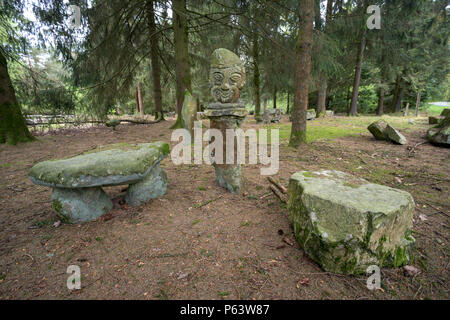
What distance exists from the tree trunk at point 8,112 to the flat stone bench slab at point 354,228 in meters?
8.53

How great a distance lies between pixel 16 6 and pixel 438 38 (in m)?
21.3

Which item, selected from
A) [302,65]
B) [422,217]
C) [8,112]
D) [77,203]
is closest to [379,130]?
[302,65]

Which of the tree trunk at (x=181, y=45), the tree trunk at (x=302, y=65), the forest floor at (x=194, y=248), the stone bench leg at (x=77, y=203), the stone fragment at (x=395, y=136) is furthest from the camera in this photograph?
the tree trunk at (x=181, y=45)

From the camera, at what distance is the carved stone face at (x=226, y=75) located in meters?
3.05

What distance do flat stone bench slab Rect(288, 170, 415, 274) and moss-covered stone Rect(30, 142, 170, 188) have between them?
2.02 metres

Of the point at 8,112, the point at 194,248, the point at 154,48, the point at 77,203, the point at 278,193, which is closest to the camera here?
the point at 194,248

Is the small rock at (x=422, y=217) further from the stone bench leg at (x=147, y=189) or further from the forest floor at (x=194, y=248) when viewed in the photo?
the stone bench leg at (x=147, y=189)

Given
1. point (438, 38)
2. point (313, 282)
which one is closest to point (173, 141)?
point (313, 282)

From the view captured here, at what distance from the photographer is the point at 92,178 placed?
7.89 feet

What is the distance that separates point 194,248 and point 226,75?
2401 mm

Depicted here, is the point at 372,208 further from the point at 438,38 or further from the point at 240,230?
the point at 438,38

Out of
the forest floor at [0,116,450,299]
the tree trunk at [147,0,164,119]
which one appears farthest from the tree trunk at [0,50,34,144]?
the tree trunk at [147,0,164,119]

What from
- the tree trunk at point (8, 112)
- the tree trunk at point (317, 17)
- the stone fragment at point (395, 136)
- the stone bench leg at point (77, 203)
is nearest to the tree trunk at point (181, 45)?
the tree trunk at point (317, 17)

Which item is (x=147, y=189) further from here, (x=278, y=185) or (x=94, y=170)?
(x=278, y=185)
